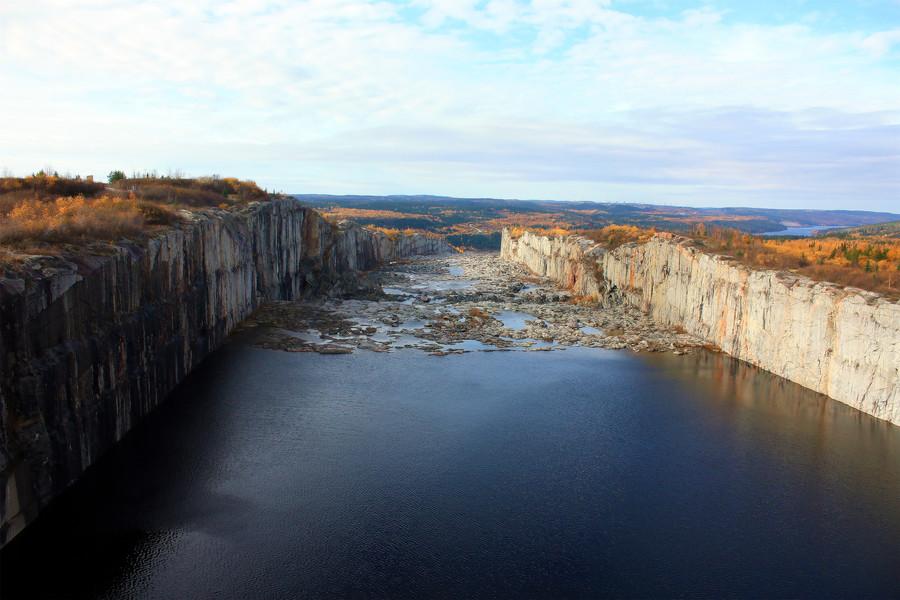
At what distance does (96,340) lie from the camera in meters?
18.7

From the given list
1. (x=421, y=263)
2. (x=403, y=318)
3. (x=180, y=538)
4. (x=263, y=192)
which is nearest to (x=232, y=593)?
(x=180, y=538)

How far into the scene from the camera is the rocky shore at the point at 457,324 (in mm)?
36906

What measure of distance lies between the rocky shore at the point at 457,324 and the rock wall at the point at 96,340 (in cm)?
543

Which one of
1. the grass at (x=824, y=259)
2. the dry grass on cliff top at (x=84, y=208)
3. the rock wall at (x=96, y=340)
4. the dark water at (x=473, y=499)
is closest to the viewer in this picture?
the dark water at (x=473, y=499)

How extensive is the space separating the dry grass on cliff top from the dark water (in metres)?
6.70

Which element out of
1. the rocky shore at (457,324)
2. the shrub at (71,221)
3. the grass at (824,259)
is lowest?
the rocky shore at (457,324)

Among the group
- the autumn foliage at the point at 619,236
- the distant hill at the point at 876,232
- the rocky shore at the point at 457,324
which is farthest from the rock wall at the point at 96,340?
the distant hill at the point at 876,232

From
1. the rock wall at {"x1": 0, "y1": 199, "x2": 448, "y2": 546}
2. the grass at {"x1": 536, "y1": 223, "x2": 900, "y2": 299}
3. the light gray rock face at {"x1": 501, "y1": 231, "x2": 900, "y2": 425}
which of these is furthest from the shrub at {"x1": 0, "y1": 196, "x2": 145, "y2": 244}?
the grass at {"x1": 536, "y1": 223, "x2": 900, "y2": 299}

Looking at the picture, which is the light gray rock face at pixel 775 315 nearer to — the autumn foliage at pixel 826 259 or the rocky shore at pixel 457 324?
the autumn foliage at pixel 826 259

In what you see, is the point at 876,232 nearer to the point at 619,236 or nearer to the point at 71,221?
the point at 619,236

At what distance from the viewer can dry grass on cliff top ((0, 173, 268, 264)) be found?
61.8ft

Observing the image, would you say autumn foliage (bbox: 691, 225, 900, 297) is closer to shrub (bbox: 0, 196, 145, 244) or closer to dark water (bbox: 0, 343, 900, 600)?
dark water (bbox: 0, 343, 900, 600)

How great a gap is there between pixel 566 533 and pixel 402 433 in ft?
25.8

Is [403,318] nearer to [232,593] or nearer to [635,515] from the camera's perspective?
[635,515]
